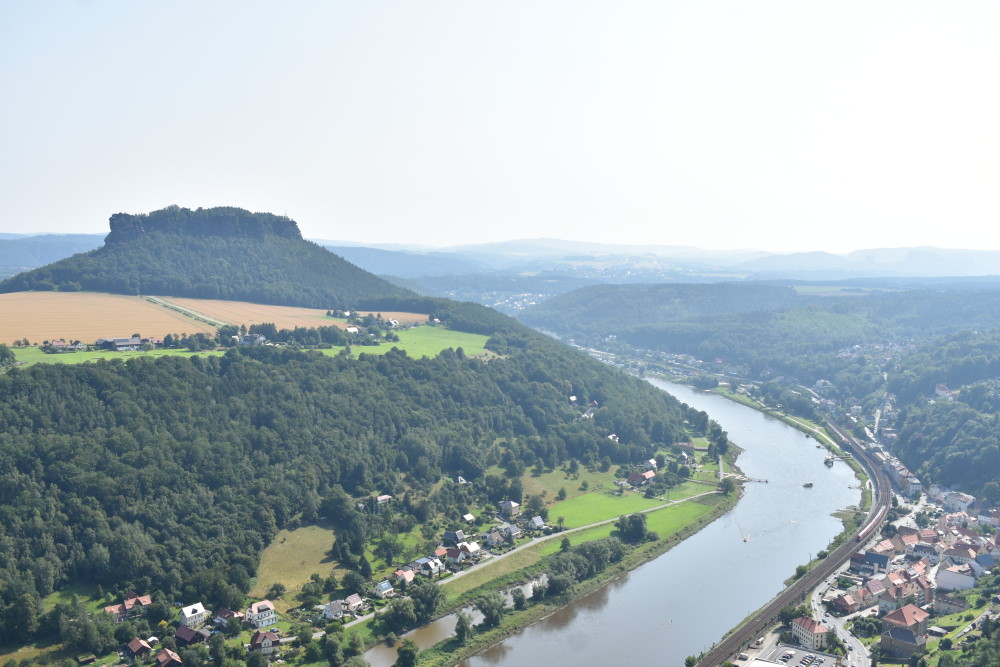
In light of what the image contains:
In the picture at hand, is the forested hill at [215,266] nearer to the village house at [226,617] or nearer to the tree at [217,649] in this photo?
the village house at [226,617]

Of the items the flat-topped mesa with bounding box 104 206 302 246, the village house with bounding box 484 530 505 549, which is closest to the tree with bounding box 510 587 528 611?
the village house with bounding box 484 530 505 549

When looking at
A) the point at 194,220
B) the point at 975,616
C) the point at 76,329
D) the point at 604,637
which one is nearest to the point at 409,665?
the point at 604,637

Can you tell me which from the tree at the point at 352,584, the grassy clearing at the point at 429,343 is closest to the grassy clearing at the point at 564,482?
the grassy clearing at the point at 429,343

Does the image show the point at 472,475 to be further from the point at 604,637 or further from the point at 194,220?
the point at 194,220

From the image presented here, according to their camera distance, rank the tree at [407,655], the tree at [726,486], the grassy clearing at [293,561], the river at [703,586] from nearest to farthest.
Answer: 1. the tree at [407,655]
2. the river at [703,586]
3. the grassy clearing at [293,561]
4. the tree at [726,486]

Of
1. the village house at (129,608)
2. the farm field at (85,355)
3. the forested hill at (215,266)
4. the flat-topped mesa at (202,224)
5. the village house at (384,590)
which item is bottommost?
the village house at (384,590)

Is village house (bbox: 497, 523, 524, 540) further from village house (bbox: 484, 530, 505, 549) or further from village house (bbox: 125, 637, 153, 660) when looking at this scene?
village house (bbox: 125, 637, 153, 660)
